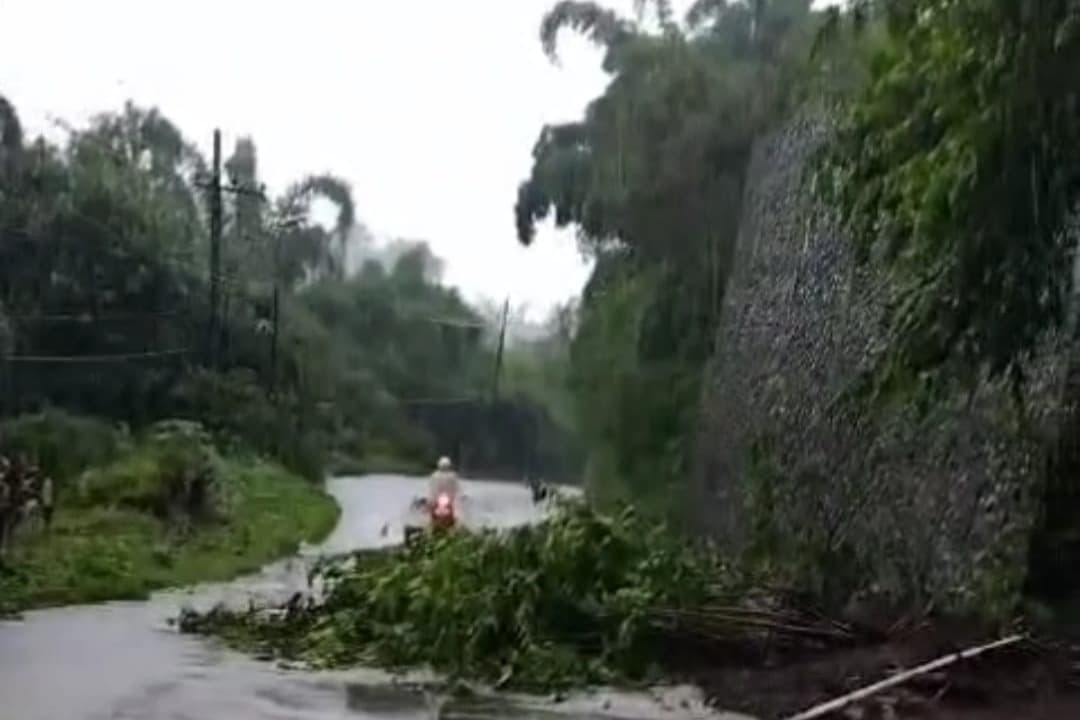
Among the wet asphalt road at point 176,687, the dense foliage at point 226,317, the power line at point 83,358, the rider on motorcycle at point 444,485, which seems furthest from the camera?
the dense foliage at point 226,317

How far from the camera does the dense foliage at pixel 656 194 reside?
111 ft

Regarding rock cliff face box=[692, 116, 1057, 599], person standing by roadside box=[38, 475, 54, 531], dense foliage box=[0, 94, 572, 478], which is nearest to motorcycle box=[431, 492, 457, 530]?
rock cliff face box=[692, 116, 1057, 599]

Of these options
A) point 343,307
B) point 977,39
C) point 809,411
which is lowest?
point 809,411

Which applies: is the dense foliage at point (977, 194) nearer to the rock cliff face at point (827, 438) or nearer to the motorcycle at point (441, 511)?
the rock cliff face at point (827, 438)

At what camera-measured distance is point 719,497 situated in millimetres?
28531

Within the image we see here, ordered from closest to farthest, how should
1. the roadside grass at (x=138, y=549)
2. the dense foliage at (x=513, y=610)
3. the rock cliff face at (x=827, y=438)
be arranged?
1. the dense foliage at (x=513, y=610)
2. the rock cliff face at (x=827, y=438)
3. the roadside grass at (x=138, y=549)

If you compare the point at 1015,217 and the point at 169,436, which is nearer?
the point at 1015,217

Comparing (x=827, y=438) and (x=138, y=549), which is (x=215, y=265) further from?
(x=827, y=438)

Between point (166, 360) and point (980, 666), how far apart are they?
38705mm

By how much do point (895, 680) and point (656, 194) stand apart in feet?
71.3

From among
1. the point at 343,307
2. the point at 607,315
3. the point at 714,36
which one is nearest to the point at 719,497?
the point at 607,315

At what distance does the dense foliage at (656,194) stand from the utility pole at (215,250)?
12.9 meters

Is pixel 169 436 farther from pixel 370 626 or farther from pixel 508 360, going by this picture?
pixel 508 360

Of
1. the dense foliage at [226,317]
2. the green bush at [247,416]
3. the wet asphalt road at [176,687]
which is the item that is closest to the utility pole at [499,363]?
the dense foliage at [226,317]
